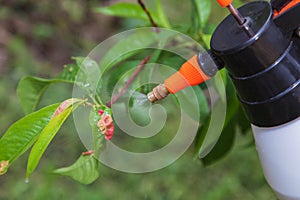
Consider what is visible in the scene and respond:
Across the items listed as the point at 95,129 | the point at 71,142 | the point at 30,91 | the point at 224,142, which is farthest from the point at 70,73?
the point at 71,142

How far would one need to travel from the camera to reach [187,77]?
49cm

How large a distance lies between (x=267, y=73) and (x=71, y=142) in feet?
3.53

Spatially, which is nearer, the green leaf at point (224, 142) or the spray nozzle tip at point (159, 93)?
the spray nozzle tip at point (159, 93)

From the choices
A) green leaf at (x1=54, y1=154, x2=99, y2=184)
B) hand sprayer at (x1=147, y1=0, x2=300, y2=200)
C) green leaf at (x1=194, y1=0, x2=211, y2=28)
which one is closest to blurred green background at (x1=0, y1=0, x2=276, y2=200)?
green leaf at (x1=194, y1=0, x2=211, y2=28)

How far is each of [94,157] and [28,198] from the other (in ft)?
3.37

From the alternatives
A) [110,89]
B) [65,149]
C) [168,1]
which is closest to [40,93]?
[110,89]

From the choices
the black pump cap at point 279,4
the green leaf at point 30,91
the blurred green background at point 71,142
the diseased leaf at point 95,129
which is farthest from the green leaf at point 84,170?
the blurred green background at point 71,142

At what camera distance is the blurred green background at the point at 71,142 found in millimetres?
1451

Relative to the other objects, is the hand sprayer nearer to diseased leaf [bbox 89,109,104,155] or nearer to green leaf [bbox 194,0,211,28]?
diseased leaf [bbox 89,109,104,155]

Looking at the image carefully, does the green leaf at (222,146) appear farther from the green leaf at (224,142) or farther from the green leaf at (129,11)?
the green leaf at (129,11)

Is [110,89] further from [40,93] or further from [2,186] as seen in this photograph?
[2,186]

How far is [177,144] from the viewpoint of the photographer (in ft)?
2.05

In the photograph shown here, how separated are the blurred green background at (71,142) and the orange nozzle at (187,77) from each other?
1.70ft

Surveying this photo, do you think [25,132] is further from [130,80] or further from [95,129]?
[130,80]
